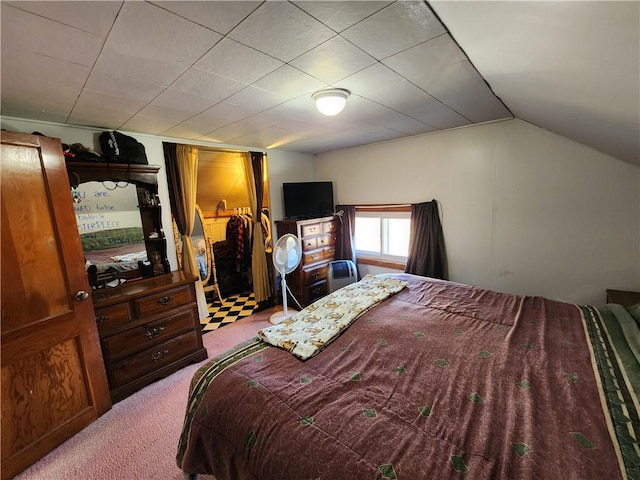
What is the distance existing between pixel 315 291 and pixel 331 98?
2629mm

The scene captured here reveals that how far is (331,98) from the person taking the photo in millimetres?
1739

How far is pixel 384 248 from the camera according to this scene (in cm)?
376

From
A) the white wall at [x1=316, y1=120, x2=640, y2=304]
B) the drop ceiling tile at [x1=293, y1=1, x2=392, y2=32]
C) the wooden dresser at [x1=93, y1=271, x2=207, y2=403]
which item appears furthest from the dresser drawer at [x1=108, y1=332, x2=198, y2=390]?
the white wall at [x1=316, y1=120, x2=640, y2=304]

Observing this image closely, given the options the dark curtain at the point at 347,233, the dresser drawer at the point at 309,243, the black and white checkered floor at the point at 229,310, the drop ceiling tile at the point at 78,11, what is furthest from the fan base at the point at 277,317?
the drop ceiling tile at the point at 78,11

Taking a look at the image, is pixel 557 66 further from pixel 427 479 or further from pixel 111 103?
pixel 111 103

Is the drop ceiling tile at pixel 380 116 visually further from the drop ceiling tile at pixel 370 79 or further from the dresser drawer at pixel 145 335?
the dresser drawer at pixel 145 335

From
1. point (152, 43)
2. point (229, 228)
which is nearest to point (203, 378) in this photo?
point (152, 43)

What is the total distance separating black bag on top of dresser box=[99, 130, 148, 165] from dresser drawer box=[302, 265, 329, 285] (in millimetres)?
2261

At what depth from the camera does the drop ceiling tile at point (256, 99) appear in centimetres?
171

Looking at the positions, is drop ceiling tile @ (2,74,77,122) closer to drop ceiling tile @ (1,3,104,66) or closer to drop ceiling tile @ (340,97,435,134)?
drop ceiling tile @ (1,3,104,66)

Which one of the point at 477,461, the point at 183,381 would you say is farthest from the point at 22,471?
the point at 477,461

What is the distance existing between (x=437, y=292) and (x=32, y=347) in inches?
113

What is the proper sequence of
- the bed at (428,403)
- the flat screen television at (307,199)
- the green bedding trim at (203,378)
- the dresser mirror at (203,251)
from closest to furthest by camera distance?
1. the bed at (428,403)
2. the green bedding trim at (203,378)
3. the flat screen television at (307,199)
4. the dresser mirror at (203,251)

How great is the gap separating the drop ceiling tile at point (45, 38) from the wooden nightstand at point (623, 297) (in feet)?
12.2
